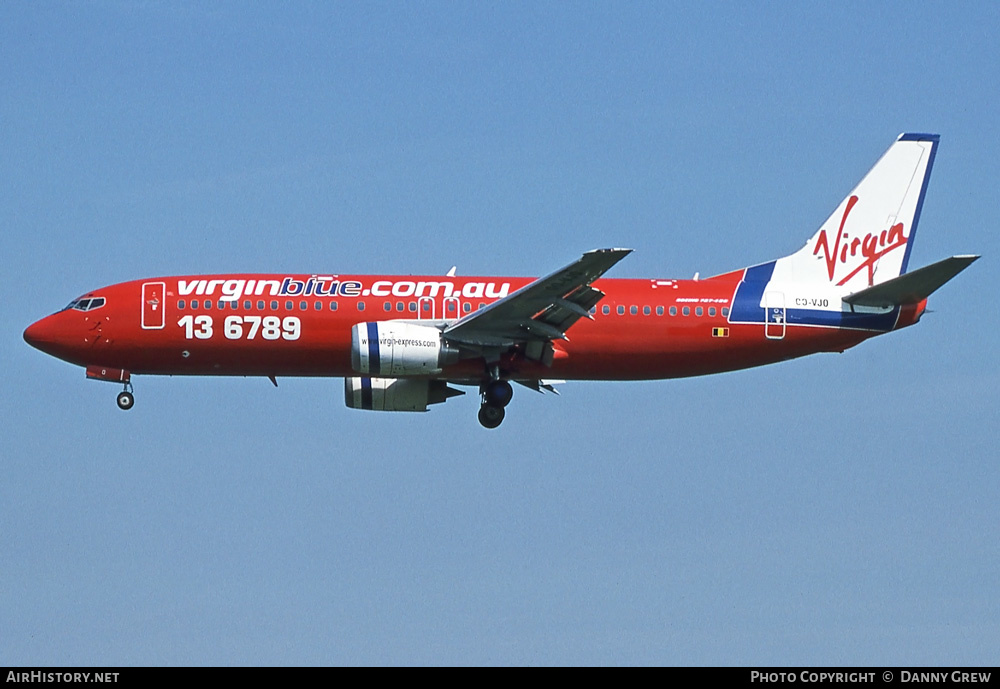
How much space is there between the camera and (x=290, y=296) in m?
49.8

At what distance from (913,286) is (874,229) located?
460cm

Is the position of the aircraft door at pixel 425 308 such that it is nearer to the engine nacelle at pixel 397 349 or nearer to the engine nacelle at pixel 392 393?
the engine nacelle at pixel 397 349

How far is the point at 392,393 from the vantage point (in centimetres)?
5241

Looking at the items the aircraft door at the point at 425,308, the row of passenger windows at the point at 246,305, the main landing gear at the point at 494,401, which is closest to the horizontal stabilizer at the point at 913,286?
the main landing gear at the point at 494,401

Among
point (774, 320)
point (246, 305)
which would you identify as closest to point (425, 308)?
point (246, 305)

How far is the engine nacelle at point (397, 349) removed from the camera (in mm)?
47750

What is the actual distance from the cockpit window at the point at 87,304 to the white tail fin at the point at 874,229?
68.3 feet

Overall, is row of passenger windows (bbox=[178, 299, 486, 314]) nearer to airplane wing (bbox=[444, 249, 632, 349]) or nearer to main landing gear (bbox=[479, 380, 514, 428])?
airplane wing (bbox=[444, 249, 632, 349])

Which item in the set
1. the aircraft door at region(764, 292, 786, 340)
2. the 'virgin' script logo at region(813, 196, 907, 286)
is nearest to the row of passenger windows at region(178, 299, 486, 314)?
the aircraft door at region(764, 292, 786, 340)

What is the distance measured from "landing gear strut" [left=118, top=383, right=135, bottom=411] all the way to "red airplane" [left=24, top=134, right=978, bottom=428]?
0.05 metres

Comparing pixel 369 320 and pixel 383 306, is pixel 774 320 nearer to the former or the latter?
pixel 383 306
